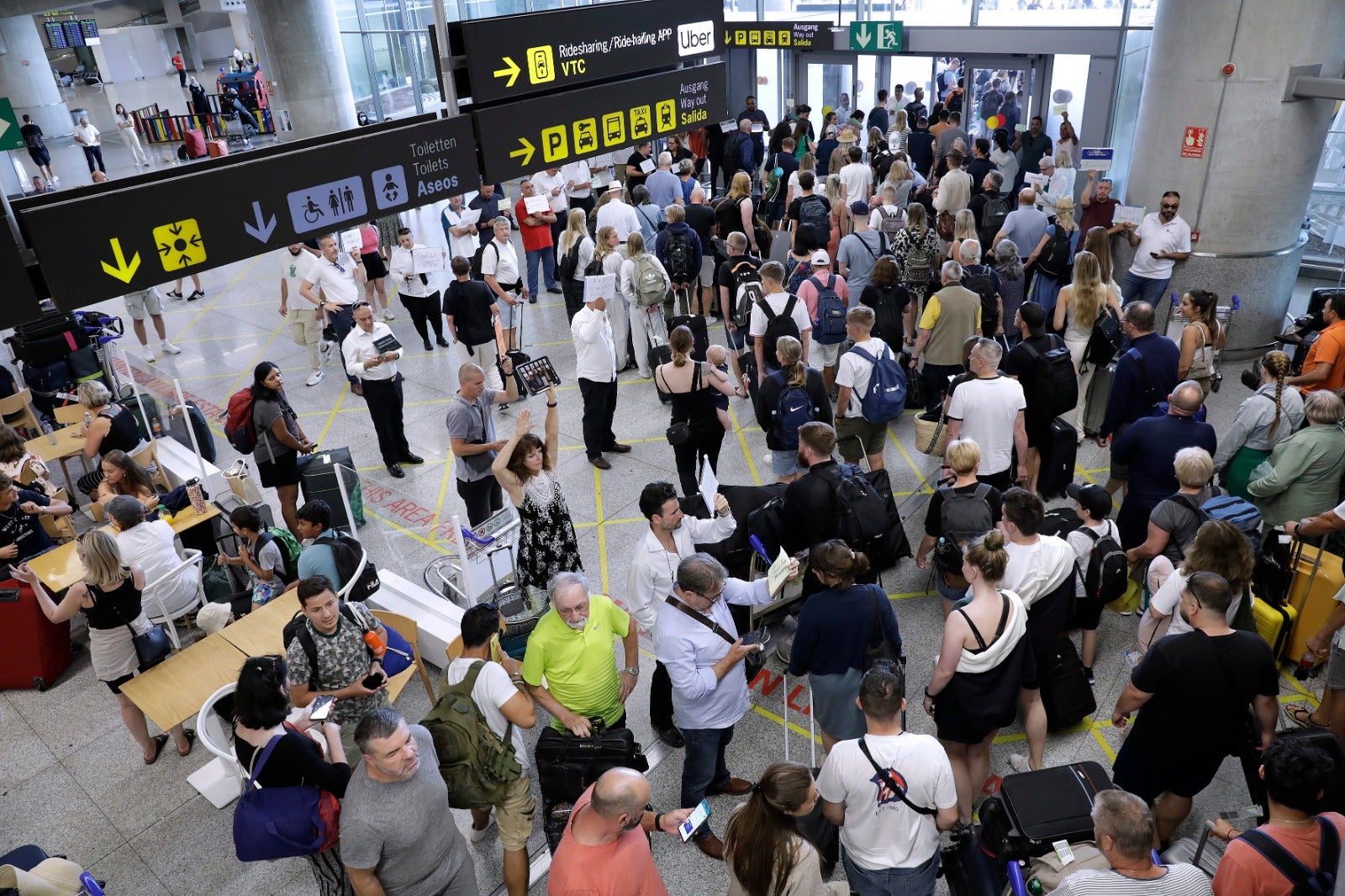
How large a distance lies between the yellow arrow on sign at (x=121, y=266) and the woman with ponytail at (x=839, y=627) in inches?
138

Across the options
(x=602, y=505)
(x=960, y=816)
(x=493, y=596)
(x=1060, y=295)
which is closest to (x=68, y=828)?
(x=493, y=596)

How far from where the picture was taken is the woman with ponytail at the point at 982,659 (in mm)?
4301

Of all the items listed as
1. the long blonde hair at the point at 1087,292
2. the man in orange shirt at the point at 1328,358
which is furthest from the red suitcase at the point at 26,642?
the man in orange shirt at the point at 1328,358

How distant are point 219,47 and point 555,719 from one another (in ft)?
166

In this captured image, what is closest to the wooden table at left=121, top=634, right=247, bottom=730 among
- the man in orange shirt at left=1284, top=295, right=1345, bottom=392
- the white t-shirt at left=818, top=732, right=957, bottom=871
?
the white t-shirt at left=818, top=732, right=957, bottom=871

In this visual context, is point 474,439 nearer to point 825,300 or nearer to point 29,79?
point 825,300

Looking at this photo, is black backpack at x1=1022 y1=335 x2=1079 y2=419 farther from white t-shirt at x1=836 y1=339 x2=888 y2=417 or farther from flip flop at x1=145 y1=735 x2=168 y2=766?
flip flop at x1=145 y1=735 x2=168 y2=766

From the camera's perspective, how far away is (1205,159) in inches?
387

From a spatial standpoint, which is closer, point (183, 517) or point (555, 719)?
point (555, 719)

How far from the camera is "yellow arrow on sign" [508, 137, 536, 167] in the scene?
568 cm

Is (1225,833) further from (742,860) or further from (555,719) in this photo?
(555,719)

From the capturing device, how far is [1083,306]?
7.83 metres

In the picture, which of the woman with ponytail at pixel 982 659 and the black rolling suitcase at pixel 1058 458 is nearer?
the woman with ponytail at pixel 982 659

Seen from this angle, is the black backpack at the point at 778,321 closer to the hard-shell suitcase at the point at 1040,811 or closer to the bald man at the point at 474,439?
the bald man at the point at 474,439
